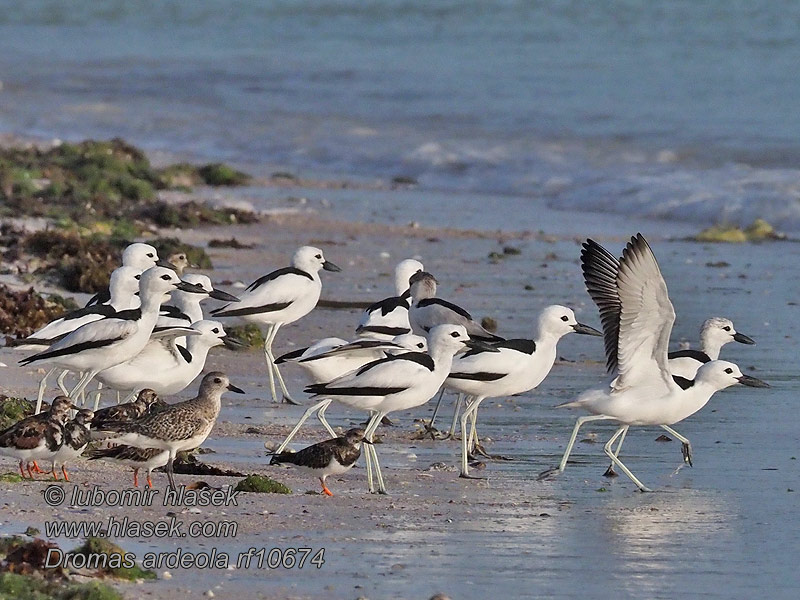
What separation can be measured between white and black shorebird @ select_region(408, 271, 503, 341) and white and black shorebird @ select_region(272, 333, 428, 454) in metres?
0.92

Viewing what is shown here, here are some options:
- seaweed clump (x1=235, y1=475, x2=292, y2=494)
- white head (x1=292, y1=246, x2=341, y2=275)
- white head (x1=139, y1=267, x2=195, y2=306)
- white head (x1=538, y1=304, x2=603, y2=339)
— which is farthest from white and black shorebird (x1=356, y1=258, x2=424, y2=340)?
seaweed clump (x1=235, y1=475, x2=292, y2=494)

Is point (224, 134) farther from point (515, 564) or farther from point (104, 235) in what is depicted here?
point (515, 564)

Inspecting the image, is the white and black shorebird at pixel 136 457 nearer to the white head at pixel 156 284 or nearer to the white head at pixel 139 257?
the white head at pixel 156 284

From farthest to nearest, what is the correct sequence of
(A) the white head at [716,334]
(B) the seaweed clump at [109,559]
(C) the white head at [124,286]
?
(A) the white head at [716,334]
(C) the white head at [124,286]
(B) the seaweed clump at [109,559]

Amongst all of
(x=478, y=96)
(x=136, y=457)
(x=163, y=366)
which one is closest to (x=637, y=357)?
(x=163, y=366)

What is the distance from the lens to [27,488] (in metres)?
8.28

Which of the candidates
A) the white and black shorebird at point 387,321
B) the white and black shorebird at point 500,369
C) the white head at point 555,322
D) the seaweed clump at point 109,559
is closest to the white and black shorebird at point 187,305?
the white and black shorebird at point 387,321

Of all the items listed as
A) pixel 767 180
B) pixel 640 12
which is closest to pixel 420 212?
pixel 767 180

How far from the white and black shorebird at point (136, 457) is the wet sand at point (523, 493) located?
5.2 inches

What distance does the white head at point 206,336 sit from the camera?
34.5 ft

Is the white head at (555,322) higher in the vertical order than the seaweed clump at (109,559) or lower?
higher

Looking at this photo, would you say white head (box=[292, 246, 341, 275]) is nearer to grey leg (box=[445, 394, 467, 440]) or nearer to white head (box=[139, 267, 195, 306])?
grey leg (box=[445, 394, 467, 440])

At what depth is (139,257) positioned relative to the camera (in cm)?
1176

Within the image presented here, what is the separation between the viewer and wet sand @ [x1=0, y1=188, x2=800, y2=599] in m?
7.05
